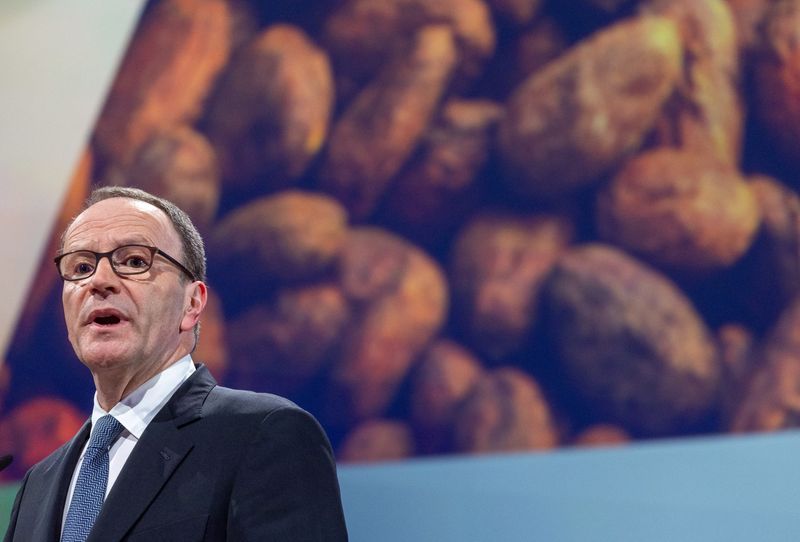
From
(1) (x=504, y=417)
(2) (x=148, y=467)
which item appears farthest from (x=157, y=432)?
(1) (x=504, y=417)

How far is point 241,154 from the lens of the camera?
369 cm

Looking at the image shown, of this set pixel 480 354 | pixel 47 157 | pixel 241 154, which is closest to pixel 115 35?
pixel 47 157

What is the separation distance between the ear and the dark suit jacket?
0.15 meters

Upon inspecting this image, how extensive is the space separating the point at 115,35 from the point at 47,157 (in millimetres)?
566

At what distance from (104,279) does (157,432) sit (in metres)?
0.20

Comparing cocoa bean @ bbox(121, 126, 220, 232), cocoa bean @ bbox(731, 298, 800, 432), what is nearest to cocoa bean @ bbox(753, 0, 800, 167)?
cocoa bean @ bbox(731, 298, 800, 432)

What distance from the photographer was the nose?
1.17 metres

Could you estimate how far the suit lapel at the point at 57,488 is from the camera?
1127 mm

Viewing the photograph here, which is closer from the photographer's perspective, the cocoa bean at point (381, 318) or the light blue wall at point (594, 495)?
the light blue wall at point (594, 495)

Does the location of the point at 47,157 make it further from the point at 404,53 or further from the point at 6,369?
the point at 404,53

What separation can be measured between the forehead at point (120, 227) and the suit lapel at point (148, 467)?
203mm

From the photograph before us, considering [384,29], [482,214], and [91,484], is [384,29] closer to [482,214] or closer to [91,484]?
[482,214]

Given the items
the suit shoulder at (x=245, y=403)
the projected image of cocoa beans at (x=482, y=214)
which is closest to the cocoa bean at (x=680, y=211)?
the projected image of cocoa beans at (x=482, y=214)

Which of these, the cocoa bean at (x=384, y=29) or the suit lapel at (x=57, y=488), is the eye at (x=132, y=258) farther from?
the cocoa bean at (x=384, y=29)
